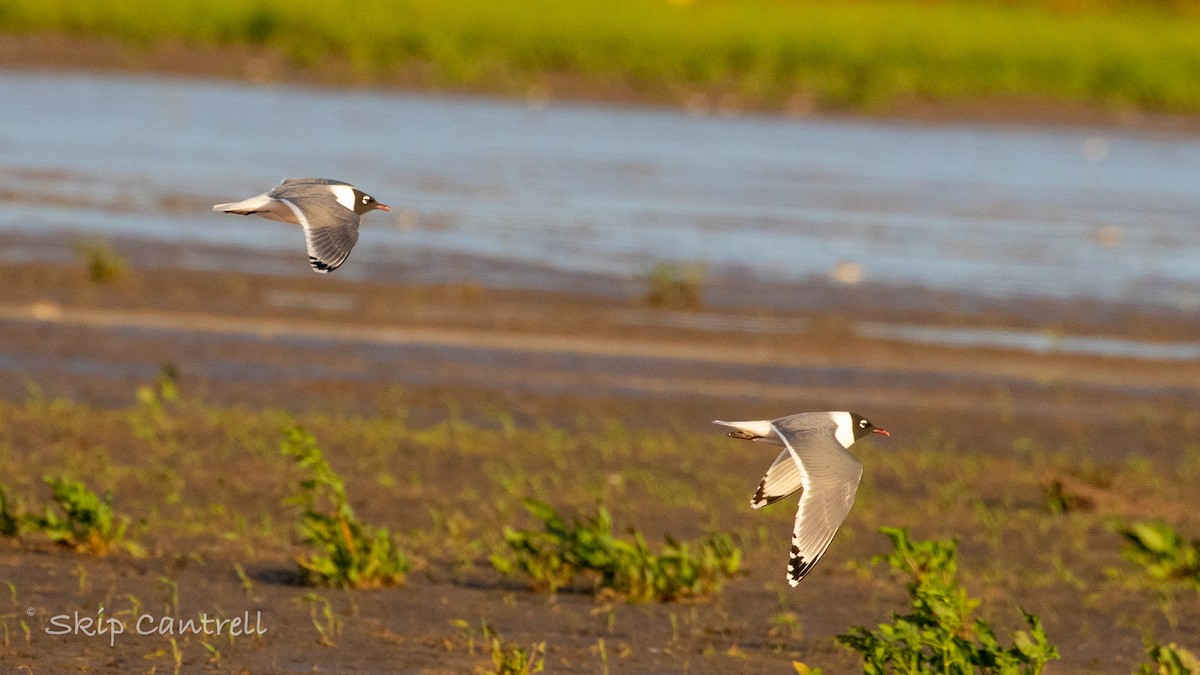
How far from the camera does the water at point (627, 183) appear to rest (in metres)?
19.1

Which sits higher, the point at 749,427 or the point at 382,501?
the point at 749,427

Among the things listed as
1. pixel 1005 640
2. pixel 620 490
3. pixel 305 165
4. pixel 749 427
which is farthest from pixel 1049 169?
pixel 749 427

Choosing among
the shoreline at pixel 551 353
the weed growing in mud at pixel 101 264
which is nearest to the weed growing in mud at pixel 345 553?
the shoreline at pixel 551 353

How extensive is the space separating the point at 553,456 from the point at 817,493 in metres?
5.56

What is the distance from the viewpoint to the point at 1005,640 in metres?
7.55

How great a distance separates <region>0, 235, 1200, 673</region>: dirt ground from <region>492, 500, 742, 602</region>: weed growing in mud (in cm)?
9

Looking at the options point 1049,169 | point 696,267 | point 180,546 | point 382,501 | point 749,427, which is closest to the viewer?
point 749,427

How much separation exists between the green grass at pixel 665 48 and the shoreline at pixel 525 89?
0.21 metres

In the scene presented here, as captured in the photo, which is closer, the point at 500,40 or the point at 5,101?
the point at 5,101

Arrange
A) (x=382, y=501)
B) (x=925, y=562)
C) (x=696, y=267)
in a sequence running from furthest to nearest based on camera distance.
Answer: (x=696, y=267), (x=382, y=501), (x=925, y=562)

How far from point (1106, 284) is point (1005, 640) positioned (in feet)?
38.3

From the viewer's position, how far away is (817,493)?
4.99m

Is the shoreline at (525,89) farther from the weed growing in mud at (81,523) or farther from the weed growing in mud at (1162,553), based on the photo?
the weed growing in mud at (81,523)

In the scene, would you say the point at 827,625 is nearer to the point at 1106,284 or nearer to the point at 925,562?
the point at 925,562
